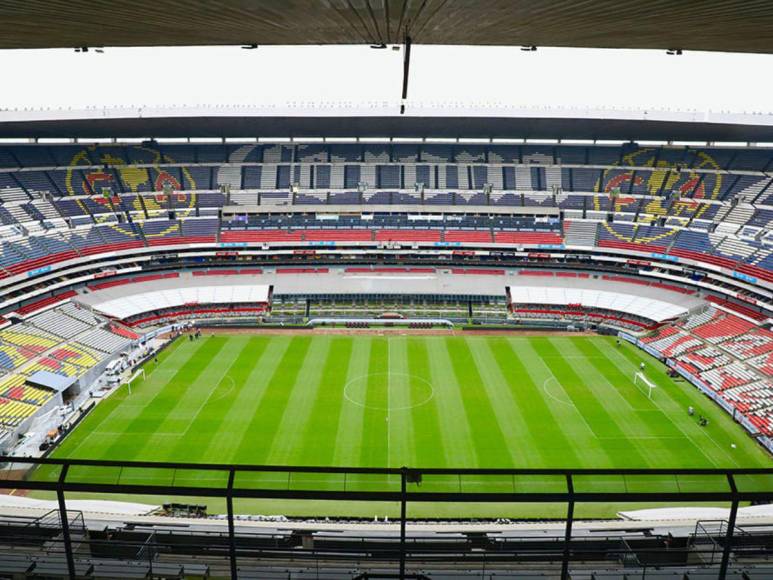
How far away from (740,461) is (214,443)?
2619 cm

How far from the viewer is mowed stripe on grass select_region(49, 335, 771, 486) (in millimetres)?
26844

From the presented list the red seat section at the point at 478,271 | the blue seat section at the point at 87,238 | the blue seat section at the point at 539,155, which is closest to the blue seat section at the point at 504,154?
the blue seat section at the point at 539,155

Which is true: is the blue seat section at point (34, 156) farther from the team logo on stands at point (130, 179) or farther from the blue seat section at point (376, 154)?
the blue seat section at point (376, 154)

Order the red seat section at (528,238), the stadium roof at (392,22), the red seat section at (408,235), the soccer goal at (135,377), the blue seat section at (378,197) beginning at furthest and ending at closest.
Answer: the blue seat section at (378,197)
the red seat section at (408,235)
the red seat section at (528,238)
the soccer goal at (135,377)
the stadium roof at (392,22)

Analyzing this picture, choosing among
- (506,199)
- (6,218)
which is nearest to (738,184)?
(506,199)

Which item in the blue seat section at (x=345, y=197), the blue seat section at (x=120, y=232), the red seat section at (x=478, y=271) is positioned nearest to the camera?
the blue seat section at (x=120, y=232)

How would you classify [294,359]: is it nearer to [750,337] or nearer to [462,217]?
[462,217]

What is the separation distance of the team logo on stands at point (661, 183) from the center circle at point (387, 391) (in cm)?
3161

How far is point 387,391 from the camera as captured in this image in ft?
112

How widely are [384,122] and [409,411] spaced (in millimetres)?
30096

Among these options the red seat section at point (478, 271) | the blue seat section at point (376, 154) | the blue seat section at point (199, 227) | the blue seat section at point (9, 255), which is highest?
the blue seat section at point (376, 154)

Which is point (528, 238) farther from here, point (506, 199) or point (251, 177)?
point (251, 177)

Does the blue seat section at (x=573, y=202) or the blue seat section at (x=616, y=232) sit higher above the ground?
the blue seat section at (x=573, y=202)

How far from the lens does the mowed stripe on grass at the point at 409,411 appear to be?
2684 centimetres
